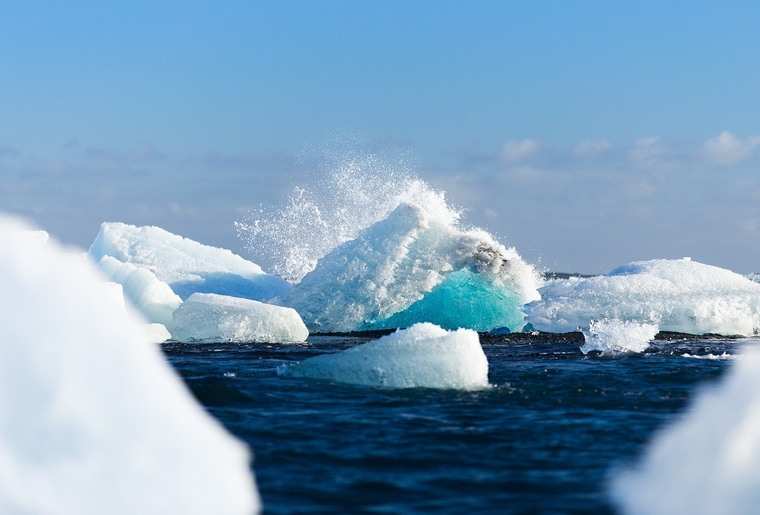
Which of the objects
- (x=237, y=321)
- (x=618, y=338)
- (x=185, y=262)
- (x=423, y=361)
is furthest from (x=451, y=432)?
(x=185, y=262)

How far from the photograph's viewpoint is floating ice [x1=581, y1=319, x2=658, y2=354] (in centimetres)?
1834

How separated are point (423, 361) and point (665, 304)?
1142 cm

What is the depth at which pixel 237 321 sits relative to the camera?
21.6 meters

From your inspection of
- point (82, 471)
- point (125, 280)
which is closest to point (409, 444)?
point (82, 471)

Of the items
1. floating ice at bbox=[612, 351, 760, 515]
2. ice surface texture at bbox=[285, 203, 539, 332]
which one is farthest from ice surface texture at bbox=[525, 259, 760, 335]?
floating ice at bbox=[612, 351, 760, 515]

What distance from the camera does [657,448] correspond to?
8703mm

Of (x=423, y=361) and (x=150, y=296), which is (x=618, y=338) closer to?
(x=423, y=361)

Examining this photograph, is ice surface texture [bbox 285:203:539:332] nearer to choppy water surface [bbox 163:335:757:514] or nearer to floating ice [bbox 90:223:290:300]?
floating ice [bbox 90:223:290:300]

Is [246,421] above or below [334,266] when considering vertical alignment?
below

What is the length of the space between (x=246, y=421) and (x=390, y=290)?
13.7 m

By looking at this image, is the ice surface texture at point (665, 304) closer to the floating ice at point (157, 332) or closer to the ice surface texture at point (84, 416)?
the floating ice at point (157, 332)

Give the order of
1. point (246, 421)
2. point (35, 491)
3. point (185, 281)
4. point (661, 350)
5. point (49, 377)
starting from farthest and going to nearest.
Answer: point (185, 281)
point (661, 350)
point (246, 421)
point (49, 377)
point (35, 491)

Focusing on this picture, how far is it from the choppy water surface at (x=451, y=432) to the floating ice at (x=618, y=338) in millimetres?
2491

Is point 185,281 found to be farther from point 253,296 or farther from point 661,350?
point 661,350
